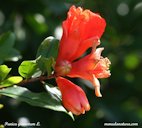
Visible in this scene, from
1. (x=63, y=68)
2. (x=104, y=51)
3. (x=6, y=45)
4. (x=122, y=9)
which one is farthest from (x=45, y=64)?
(x=122, y=9)

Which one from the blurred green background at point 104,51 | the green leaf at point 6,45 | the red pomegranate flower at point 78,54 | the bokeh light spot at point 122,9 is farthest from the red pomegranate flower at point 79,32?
the bokeh light spot at point 122,9

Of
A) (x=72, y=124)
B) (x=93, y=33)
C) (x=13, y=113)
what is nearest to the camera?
(x=93, y=33)

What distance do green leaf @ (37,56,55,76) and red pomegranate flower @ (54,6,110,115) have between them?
0.8 inches

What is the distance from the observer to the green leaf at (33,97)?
1628mm

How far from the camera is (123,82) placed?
136 inches

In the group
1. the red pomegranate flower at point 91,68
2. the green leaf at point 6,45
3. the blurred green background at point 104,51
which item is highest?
the green leaf at point 6,45

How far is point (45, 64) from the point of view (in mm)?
1598

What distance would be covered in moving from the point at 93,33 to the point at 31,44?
158 cm

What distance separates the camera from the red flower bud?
5.22 ft

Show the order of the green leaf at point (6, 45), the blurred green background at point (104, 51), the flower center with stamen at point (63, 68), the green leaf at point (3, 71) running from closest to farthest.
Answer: the flower center with stamen at point (63, 68) < the green leaf at point (3, 71) < the green leaf at point (6, 45) < the blurred green background at point (104, 51)

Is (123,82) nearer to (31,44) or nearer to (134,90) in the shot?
(134,90)

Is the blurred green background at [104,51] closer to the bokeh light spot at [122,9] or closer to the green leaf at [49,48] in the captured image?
the bokeh light spot at [122,9]

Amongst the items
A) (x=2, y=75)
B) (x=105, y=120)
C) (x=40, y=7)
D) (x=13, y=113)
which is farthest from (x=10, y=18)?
(x=2, y=75)

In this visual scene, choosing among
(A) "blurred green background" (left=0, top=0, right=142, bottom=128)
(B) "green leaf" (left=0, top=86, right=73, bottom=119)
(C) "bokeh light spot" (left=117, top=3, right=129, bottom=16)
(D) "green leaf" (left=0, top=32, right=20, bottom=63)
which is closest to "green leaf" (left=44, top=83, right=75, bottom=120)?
(B) "green leaf" (left=0, top=86, right=73, bottom=119)
